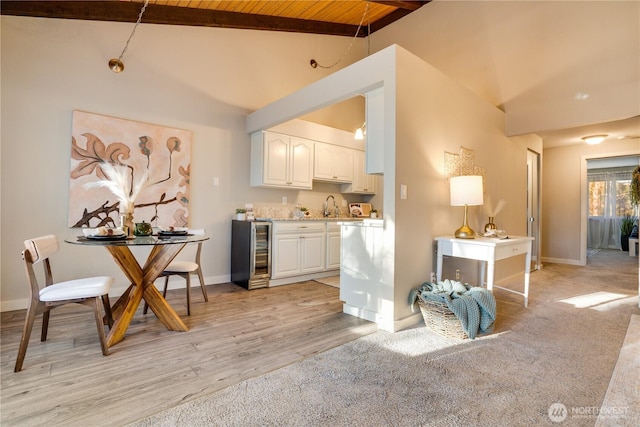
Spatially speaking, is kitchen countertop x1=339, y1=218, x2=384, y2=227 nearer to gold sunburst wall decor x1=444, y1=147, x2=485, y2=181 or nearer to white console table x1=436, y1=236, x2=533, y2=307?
white console table x1=436, y1=236, x2=533, y2=307

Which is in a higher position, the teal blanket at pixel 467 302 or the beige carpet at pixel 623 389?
the teal blanket at pixel 467 302

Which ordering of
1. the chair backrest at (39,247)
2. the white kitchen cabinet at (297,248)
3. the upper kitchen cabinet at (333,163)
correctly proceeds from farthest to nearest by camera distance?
the upper kitchen cabinet at (333,163)
the white kitchen cabinet at (297,248)
the chair backrest at (39,247)

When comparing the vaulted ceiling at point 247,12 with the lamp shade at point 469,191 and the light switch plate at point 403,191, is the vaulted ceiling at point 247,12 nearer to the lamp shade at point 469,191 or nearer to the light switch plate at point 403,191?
the lamp shade at point 469,191

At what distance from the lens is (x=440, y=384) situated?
180 centimetres

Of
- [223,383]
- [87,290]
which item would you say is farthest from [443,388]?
[87,290]

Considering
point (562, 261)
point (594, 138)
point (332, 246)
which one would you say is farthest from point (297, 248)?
point (562, 261)

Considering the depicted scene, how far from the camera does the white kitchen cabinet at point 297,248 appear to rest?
4188 mm

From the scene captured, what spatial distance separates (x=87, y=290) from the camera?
210 centimetres

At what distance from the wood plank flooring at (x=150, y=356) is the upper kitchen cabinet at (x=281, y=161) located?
1845mm

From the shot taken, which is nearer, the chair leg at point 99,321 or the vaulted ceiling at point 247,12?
the chair leg at point 99,321

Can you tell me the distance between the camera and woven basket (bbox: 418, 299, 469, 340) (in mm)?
2453

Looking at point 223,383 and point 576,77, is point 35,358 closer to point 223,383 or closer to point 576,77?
point 223,383

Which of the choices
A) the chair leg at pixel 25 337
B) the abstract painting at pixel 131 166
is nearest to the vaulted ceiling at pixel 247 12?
the abstract painting at pixel 131 166

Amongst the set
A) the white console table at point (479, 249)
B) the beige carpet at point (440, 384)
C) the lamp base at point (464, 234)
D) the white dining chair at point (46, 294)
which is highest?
the lamp base at point (464, 234)
